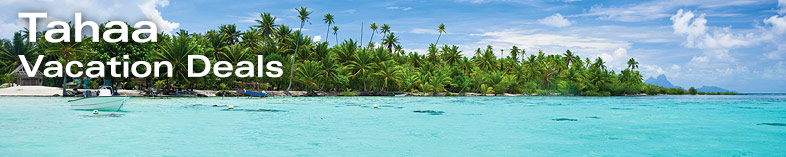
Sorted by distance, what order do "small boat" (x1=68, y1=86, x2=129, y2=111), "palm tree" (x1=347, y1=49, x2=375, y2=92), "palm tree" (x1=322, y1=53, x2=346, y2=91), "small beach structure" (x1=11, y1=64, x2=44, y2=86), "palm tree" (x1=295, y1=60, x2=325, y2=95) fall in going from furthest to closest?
"small beach structure" (x1=11, y1=64, x2=44, y2=86) < "palm tree" (x1=347, y1=49, x2=375, y2=92) < "palm tree" (x1=322, y1=53, x2=346, y2=91) < "palm tree" (x1=295, y1=60, x2=325, y2=95) < "small boat" (x1=68, y1=86, x2=129, y2=111)

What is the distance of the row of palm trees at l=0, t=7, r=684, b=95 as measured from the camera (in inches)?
2261

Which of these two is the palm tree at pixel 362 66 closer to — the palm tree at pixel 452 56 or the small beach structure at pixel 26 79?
the palm tree at pixel 452 56

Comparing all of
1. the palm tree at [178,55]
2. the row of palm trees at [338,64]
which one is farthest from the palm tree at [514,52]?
the palm tree at [178,55]

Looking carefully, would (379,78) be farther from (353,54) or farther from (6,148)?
(6,148)

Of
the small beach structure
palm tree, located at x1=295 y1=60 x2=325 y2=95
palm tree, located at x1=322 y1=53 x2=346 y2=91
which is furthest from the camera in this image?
the small beach structure

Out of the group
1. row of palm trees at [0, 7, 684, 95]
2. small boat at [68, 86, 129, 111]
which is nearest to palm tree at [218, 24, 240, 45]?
row of palm trees at [0, 7, 684, 95]

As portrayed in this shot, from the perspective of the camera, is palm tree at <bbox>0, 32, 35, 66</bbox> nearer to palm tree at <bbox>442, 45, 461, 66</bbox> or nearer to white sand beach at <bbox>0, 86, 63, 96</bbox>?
white sand beach at <bbox>0, 86, 63, 96</bbox>

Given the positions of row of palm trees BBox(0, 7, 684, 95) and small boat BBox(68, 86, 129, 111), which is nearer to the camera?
small boat BBox(68, 86, 129, 111)

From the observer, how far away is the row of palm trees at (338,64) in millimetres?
57438

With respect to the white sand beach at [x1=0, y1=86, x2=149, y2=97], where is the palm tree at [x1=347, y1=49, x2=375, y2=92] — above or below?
above

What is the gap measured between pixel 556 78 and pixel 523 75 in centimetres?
582

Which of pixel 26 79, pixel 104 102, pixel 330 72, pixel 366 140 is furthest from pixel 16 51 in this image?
pixel 366 140

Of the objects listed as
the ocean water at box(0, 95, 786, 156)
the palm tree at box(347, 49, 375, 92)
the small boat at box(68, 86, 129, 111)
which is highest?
the palm tree at box(347, 49, 375, 92)

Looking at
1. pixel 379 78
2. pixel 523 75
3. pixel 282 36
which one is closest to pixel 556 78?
pixel 523 75
